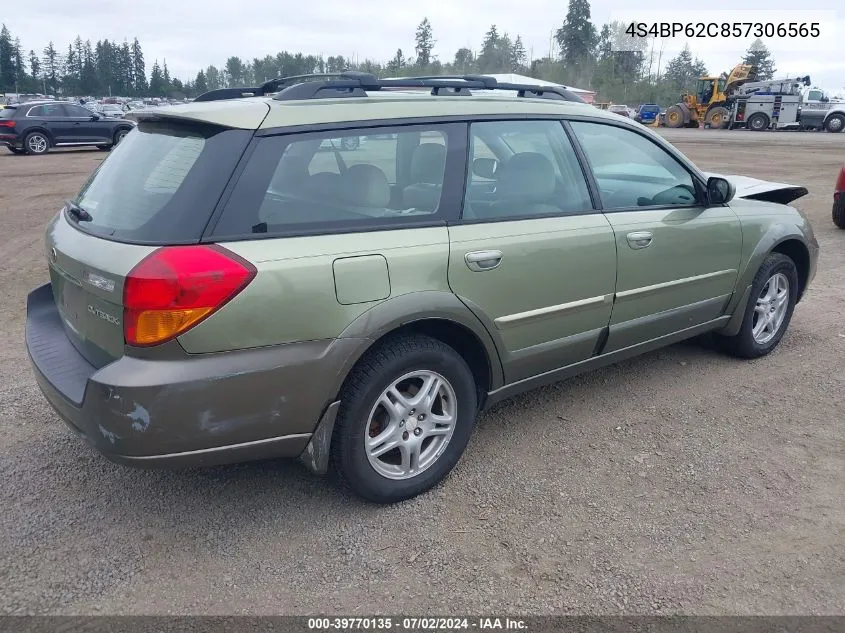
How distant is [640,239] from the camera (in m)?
3.74

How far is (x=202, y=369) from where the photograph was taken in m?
2.47

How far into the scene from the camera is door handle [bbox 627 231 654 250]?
370 centimetres

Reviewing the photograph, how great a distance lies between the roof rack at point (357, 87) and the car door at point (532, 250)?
0.38 meters

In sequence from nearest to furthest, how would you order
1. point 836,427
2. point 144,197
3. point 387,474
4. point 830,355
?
1. point 144,197
2. point 387,474
3. point 836,427
4. point 830,355

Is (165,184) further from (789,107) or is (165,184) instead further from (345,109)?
(789,107)

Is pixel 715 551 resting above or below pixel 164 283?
below

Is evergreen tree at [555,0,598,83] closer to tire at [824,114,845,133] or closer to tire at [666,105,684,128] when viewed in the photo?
tire at [666,105,684,128]

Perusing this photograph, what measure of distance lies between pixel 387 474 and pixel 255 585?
0.72m

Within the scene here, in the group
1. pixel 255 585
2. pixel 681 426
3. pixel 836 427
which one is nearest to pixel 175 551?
pixel 255 585

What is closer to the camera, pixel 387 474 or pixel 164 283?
pixel 164 283

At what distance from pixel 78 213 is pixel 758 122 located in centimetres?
3973

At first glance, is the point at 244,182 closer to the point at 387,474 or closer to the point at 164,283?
the point at 164,283

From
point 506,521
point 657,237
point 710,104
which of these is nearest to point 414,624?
point 506,521

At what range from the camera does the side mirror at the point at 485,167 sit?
324 centimetres
